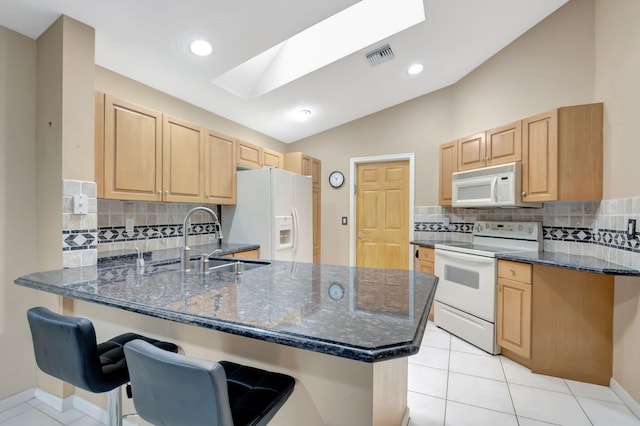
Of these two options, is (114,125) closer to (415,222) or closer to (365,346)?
(365,346)

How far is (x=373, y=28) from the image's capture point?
2.59 metres

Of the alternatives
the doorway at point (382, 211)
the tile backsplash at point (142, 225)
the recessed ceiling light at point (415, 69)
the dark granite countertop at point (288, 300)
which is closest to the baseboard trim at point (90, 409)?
the dark granite countertop at point (288, 300)

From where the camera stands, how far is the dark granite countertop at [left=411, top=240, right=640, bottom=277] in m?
1.80

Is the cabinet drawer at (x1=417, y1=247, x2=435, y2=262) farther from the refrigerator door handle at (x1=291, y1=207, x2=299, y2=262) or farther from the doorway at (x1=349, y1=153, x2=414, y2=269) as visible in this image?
the refrigerator door handle at (x1=291, y1=207, x2=299, y2=262)

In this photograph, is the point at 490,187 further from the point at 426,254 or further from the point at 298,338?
the point at 298,338

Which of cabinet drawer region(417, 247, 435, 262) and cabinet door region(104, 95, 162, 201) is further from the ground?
cabinet door region(104, 95, 162, 201)

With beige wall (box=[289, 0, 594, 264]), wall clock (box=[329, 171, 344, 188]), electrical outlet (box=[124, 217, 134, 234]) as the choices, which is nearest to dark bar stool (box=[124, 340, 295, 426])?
electrical outlet (box=[124, 217, 134, 234])

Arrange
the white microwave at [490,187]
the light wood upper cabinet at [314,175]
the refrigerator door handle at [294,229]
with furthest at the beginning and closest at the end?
the light wood upper cabinet at [314,175], the refrigerator door handle at [294,229], the white microwave at [490,187]

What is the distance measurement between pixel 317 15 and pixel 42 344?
2333 millimetres

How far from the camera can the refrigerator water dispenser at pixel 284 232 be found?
3.12 m

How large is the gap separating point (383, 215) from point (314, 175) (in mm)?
1167

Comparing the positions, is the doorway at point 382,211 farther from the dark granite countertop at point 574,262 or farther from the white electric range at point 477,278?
the dark granite countertop at point 574,262

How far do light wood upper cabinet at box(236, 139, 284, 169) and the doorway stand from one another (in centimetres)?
118

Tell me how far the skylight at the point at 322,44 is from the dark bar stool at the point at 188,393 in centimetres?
263
